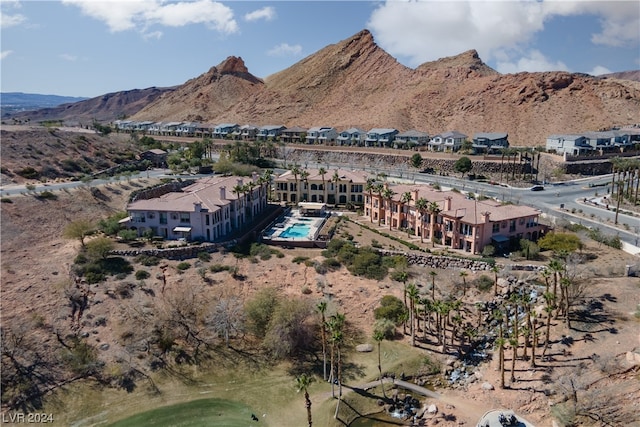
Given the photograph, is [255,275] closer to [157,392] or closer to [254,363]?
[254,363]

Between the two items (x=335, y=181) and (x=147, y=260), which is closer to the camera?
(x=147, y=260)

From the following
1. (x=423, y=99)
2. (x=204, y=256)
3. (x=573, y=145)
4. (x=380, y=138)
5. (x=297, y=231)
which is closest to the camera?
(x=204, y=256)

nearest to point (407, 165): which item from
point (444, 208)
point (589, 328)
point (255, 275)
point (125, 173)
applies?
point (444, 208)

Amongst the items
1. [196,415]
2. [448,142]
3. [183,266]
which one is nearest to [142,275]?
[183,266]

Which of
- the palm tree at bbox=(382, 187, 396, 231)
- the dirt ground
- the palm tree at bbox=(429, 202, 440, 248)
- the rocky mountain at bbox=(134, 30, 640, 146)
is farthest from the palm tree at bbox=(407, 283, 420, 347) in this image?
the rocky mountain at bbox=(134, 30, 640, 146)

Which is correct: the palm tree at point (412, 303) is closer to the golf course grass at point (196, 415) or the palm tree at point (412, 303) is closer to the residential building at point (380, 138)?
the golf course grass at point (196, 415)

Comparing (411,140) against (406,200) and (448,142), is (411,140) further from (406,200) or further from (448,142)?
(406,200)
